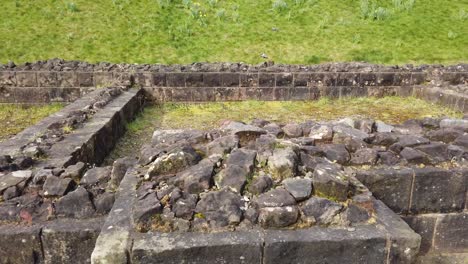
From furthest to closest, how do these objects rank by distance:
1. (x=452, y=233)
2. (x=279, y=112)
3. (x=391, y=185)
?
(x=279, y=112)
(x=452, y=233)
(x=391, y=185)

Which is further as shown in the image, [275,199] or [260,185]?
[260,185]

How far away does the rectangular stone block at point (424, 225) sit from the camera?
3398 millimetres

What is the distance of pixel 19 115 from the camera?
9.59 m

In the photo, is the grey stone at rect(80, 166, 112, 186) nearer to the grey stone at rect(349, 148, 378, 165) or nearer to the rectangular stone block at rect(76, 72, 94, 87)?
the grey stone at rect(349, 148, 378, 165)

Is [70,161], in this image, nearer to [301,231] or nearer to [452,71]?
[301,231]

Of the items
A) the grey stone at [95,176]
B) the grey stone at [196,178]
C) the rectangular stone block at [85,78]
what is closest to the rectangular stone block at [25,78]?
the rectangular stone block at [85,78]

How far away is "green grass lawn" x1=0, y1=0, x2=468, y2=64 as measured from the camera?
16.0 metres

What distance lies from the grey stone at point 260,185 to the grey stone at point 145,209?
25.9 inches

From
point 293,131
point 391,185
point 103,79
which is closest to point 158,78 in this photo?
point 103,79

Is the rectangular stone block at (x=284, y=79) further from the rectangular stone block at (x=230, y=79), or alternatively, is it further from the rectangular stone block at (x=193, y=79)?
the rectangular stone block at (x=193, y=79)

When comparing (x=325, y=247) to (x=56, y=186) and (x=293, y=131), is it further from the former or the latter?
(x=56, y=186)

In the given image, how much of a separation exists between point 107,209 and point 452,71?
1234 centimetres

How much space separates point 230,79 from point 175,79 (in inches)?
64.3

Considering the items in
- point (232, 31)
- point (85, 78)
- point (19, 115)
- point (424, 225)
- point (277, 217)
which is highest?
point (232, 31)
